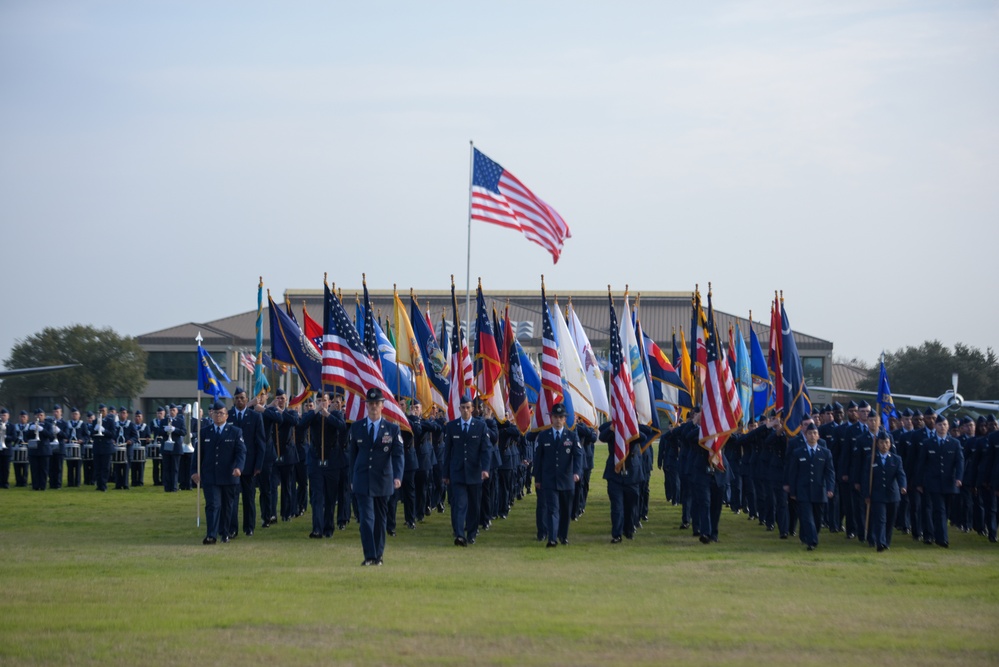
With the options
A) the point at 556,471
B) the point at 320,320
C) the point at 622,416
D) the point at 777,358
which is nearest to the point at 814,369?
the point at 320,320

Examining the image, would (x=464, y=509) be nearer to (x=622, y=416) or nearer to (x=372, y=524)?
(x=622, y=416)

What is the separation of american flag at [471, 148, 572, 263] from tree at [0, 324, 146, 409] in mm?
44142

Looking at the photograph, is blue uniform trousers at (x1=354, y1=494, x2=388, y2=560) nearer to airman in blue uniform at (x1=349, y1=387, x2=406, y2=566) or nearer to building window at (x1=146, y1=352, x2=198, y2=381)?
airman in blue uniform at (x1=349, y1=387, x2=406, y2=566)

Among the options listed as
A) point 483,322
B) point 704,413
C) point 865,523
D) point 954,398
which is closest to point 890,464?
point 865,523

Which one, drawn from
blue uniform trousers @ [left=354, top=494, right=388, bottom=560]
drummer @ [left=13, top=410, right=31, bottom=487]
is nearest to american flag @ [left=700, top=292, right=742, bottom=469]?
blue uniform trousers @ [left=354, top=494, right=388, bottom=560]

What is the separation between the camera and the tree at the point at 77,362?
63.7 meters

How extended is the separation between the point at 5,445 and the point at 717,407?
18583 millimetres

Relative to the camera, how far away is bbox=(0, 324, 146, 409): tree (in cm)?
6366

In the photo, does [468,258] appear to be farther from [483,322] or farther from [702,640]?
[702,640]

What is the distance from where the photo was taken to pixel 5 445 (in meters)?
28.0

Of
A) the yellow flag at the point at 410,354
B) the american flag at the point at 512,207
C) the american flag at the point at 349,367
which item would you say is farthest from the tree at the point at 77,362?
Result: the american flag at the point at 349,367

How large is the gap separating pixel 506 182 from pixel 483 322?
7.38 meters

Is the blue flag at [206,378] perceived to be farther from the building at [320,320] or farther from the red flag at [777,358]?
the building at [320,320]

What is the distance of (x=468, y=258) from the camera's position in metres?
26.3
